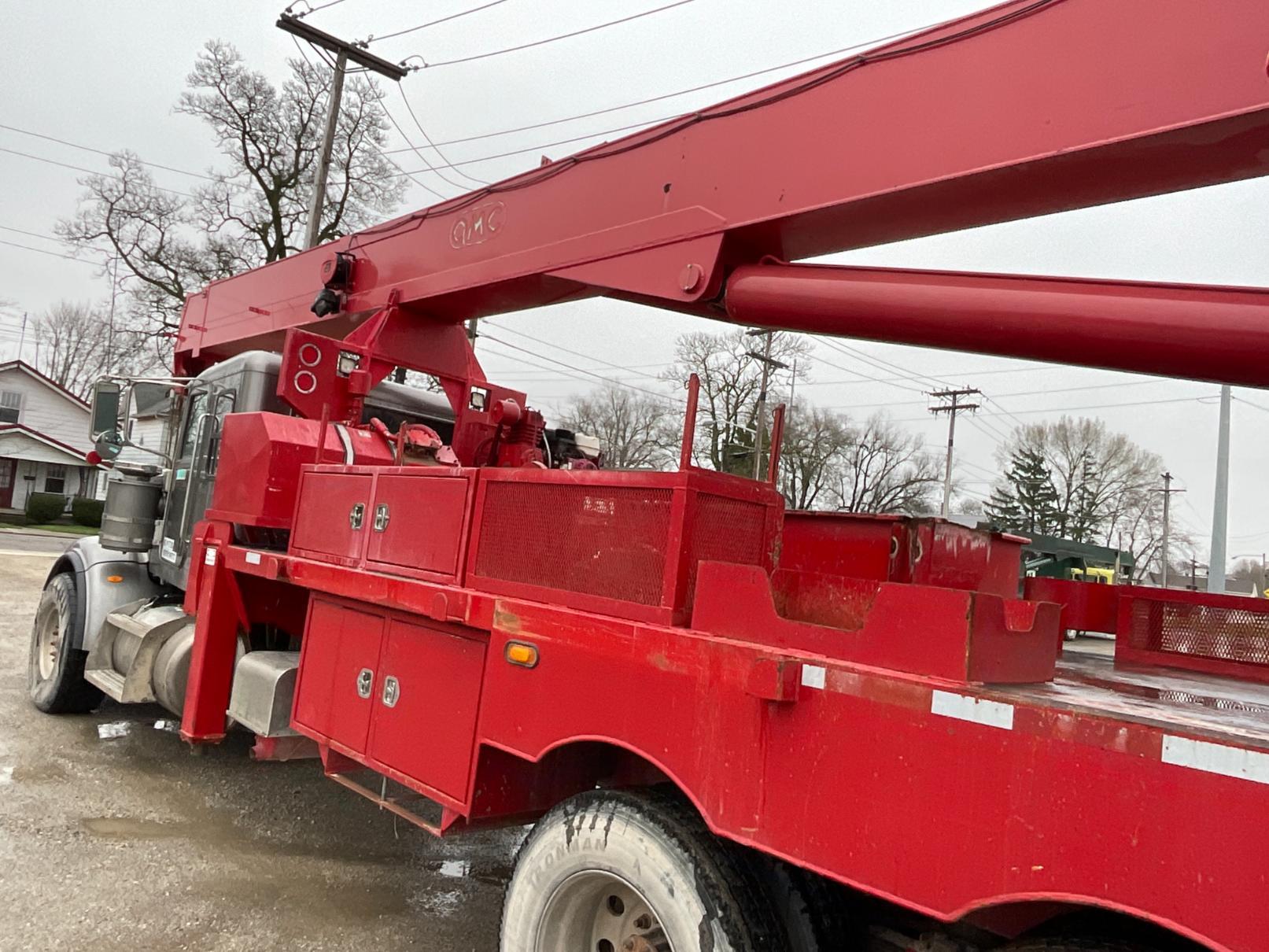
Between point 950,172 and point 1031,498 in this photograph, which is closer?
point 950,172

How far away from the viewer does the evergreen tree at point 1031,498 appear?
154 feet

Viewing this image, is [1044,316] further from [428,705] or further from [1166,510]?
[1166,510]

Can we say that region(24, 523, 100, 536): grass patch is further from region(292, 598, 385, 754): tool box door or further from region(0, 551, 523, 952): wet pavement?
region(292, 598, 385, 754): tool box door

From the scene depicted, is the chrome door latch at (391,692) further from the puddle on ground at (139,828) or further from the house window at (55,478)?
the house window at (55,478)

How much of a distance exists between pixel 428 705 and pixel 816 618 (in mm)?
1471

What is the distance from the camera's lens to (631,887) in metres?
2.31

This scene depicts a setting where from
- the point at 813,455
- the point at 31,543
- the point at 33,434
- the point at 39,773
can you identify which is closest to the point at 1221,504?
the point at 813,455

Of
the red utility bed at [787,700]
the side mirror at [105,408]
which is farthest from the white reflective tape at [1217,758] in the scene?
the side mirror at [105,408]

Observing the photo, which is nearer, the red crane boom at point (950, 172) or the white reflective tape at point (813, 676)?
the white reflective tape at point (813, 676)

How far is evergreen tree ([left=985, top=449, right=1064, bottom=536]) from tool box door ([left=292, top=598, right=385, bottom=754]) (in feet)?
156

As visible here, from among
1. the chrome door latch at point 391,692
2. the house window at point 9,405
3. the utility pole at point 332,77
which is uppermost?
the utility pole at point 332,77

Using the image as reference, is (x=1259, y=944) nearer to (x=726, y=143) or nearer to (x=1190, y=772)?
(x=1190, y=772)

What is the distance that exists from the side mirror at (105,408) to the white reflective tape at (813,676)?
607cm

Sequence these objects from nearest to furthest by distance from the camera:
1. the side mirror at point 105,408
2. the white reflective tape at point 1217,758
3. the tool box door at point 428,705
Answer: the white reflective tape at point 1217,758 < the tool box door at point 428,705 < the side mirror at point 105,408
